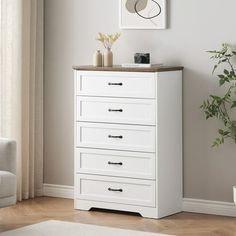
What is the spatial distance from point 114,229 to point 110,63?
4.56 feet

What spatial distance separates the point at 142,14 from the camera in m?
6.23

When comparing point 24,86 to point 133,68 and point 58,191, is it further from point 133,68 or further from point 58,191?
point 133,68

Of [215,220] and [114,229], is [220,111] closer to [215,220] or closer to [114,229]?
[215,220]

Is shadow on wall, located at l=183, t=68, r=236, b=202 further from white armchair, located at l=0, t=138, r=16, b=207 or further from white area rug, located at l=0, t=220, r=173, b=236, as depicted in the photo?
white armchair, located at l=0, t=138, r=16, b=207

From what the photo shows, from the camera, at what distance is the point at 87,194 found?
20.3 feet

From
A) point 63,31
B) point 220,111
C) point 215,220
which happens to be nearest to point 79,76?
point 63,31

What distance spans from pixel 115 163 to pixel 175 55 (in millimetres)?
992

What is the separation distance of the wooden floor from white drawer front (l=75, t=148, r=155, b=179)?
0.33 metres

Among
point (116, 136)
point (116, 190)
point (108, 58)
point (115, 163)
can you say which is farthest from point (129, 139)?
point (108, 58)

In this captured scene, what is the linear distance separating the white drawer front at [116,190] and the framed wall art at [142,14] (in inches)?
49.8

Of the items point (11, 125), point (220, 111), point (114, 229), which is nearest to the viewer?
point (114, 229)

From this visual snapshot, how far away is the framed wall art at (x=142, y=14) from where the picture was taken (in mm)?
6148

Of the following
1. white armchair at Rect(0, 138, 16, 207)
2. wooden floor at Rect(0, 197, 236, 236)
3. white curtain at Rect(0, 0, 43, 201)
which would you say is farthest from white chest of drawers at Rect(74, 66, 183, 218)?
white armchair at Rect(0, 138, 16, 207)

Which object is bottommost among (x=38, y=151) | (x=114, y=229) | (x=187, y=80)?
(x=114, y=229)
